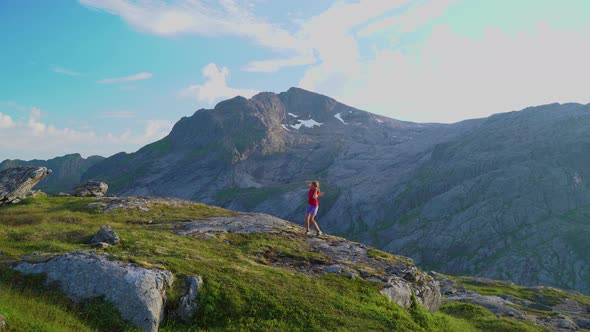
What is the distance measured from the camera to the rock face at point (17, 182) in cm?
3781

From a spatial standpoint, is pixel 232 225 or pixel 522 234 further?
pixel 522 234

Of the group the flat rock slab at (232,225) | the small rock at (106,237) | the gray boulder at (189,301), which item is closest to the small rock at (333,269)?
the flat rock slab at (232,225)

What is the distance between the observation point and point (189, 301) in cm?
1880

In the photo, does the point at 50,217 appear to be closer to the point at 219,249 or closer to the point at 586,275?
the point at 219,249

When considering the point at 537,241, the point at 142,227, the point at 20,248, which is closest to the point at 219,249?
the point at 142,227

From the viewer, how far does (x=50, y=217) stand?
102 feet

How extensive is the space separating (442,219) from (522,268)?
159 ft

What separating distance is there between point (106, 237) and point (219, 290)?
30.6 feet

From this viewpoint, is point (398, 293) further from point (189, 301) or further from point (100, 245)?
point (100, 245)

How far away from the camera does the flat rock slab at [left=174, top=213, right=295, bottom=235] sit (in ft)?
103

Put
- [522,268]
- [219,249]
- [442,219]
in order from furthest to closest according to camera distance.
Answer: [442,219], [522,268], [219,249]

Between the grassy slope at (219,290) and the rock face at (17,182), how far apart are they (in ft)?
26.7

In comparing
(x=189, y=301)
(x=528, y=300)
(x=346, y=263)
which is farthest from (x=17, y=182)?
(x=528, y=300)

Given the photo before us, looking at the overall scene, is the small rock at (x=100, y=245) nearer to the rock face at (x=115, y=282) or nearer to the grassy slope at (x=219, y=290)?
the grassy slope at (x=219, y=290)
